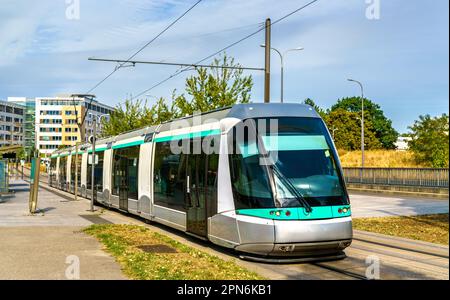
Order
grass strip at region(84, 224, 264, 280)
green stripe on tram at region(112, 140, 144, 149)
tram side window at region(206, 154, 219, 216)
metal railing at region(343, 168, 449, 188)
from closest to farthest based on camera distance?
grass strip at region(84, 224, 264, 280), tram side window at region(206, 154, 219, 216), green stripe on tram at region(112, 140, 144, 149), metal railing at region(343, 168, 449, 188)

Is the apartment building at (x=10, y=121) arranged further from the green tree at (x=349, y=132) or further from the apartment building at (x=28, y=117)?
the green tree at (x=349, y=132)

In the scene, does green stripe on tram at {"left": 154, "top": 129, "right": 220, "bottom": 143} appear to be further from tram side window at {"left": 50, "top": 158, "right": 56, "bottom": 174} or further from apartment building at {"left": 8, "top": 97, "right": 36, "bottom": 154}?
apartment building at {"left": 8, "top": 97, "right": 36, "bottom": 154}

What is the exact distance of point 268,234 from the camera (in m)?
9.53

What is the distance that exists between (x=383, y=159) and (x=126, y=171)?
39.7m

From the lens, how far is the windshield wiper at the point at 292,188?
31.4ft

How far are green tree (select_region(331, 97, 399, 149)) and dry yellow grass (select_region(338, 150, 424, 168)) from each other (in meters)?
37.1

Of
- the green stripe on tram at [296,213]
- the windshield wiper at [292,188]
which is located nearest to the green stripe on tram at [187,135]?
the windshield wiper at [292,188]

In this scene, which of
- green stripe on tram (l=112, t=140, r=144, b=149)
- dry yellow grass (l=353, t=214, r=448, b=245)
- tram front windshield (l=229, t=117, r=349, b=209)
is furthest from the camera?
green stripe on tram (l=112, t=140, r=144, b=149)

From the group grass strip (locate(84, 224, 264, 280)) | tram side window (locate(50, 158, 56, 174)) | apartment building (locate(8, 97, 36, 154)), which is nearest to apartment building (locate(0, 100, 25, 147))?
apartment building (locate(8, 97, 36, 154))

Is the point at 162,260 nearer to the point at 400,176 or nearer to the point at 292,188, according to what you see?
the point at 292,188

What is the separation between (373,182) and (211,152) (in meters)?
29.0

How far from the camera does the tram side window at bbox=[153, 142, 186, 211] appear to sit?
13.1 m

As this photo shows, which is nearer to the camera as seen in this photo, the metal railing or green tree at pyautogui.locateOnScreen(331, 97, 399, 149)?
the metal railing
